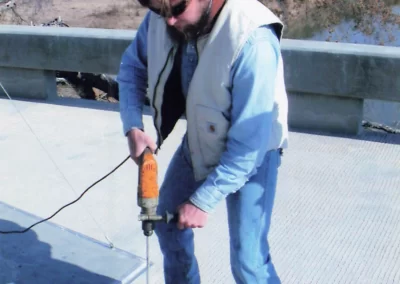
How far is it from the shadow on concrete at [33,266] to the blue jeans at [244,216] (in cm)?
79

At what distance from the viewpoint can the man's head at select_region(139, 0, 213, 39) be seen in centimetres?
228

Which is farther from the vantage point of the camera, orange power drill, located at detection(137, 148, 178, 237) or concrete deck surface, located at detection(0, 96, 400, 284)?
concrete deck surface, located at detection(0, 96, 400, 284)

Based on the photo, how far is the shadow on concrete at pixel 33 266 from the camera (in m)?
3.59

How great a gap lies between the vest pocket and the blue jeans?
176 millimetres

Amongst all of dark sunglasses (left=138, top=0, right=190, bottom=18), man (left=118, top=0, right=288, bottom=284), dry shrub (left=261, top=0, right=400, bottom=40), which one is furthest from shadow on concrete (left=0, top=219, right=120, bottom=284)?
dry shrub (left=261, top=0, right=400, bottom=40)

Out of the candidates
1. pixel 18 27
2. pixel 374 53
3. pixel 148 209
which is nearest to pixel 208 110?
pixel 148 209

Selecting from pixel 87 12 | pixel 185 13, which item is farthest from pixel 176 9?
pixel 87 12

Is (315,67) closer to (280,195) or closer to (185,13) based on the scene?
(280,195)

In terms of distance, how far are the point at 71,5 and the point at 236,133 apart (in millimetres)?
25296

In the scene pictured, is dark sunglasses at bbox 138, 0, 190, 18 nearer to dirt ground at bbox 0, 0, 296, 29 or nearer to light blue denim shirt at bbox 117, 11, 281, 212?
light blue denim shirt at bbox 117, 11, 281, 212

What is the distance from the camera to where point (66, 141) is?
5.62 metres

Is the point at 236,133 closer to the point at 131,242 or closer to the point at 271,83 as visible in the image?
the point at 271,83

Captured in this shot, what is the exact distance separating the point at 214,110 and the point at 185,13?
1.27 feet

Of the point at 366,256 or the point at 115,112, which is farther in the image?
the point at 115,112
